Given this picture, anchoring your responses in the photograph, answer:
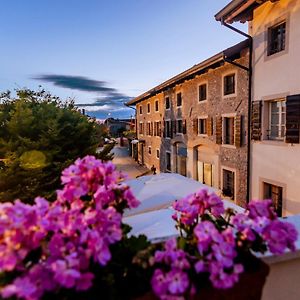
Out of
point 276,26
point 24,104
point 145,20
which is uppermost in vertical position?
point 145,20

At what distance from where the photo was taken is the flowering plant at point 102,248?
1.10 m

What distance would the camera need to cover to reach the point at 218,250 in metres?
1.26

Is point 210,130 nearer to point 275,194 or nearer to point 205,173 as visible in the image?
point 205,173

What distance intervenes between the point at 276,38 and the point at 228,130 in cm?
424

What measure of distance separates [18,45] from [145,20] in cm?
872

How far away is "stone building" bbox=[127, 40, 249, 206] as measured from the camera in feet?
35.3

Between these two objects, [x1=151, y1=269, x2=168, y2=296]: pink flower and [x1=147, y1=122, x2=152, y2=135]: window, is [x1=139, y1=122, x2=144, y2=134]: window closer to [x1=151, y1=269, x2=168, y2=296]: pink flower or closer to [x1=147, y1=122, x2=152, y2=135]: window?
[x1=147, y1=122, x2=152, y2=135]: window

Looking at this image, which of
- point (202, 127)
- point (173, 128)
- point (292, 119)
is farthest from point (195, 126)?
point (292, 119)

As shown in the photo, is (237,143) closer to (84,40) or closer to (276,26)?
(276,26)

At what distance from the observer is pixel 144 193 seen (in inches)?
218

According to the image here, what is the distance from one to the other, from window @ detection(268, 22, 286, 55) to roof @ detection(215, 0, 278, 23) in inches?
39.8

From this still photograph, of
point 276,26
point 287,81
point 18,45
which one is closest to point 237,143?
point 287,81

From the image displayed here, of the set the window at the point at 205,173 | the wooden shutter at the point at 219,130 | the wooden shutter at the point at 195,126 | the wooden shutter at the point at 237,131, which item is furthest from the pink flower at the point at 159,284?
the wooden shutter at the point at 195,126

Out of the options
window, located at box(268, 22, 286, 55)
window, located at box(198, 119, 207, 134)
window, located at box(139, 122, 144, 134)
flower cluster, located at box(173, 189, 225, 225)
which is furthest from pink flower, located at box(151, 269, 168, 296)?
window, located at box(139, 122, 144, 134)
